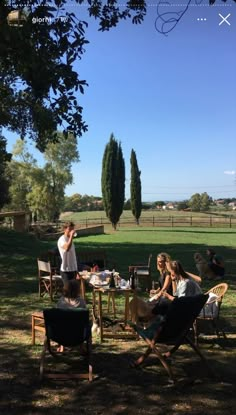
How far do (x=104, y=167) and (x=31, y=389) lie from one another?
40.6 metres

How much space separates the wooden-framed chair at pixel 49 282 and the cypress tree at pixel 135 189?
37.6m

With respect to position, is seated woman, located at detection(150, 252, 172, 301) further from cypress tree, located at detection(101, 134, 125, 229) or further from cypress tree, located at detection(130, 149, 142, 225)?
cypress tree, located at detection(130, 149, 142, 225)

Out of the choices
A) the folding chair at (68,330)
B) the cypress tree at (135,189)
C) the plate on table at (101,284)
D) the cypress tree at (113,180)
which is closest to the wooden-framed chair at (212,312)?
the plate on table at (101,284)

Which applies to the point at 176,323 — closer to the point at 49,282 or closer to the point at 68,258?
the point at 68,258

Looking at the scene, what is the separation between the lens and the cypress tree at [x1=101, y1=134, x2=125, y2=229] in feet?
141

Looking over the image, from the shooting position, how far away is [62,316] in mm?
4801

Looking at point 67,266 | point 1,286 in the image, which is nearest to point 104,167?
point 1,286

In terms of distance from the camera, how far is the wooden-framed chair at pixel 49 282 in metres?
9.16

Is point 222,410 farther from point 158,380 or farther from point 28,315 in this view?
point 28,315

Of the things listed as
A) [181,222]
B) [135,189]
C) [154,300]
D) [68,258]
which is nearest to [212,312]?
[154,300]

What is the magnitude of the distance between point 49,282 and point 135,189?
127 ft

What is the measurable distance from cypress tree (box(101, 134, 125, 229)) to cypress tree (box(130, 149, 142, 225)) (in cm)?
324

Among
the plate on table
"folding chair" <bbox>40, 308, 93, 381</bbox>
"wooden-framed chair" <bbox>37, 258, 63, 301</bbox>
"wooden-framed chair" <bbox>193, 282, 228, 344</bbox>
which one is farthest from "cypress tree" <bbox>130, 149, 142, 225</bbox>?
"folding chair" <bbox>40, 308, 93, 381</bbox>

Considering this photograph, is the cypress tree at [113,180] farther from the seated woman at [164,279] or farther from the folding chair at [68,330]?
the folding chair at [68,330]
